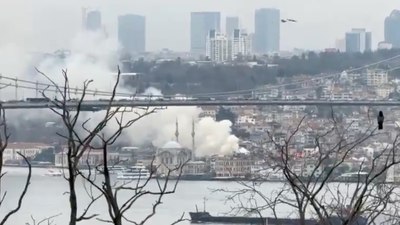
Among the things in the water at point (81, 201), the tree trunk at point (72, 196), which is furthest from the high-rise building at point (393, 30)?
the tree trunk at point (72, 196)

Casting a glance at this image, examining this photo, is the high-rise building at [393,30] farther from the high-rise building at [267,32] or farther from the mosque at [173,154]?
the mosque at [173,154]

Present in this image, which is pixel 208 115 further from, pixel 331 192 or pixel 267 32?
pixel 331 192

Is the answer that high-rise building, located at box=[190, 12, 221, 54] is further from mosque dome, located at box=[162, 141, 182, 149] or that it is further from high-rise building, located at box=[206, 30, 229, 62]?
mosque dome, located at box=[162, 141, 182, 149]

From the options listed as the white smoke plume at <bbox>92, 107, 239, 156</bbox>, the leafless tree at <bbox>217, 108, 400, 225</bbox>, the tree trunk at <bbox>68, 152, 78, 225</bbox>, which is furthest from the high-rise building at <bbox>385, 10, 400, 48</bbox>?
the tree trunk at <bbox>68, 152, 78, 225</bbox>

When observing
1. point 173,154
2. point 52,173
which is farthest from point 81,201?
point 52,173

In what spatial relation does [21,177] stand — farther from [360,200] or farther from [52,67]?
[360,200]

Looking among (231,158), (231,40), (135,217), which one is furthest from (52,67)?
(135,217)
